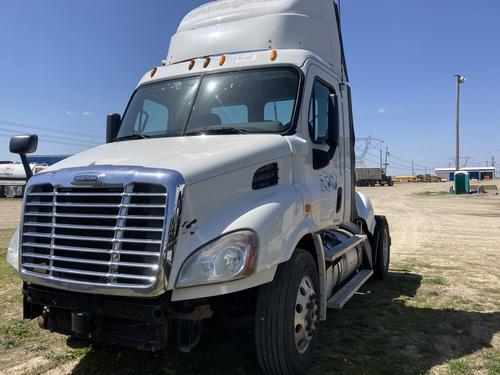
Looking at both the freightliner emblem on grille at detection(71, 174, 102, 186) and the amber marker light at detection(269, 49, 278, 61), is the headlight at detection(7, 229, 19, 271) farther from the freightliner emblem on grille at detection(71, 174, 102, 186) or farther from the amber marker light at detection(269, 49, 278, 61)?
the amber marker light at detection(269, 49, 278, 61)

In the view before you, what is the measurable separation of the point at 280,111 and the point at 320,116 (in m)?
0.57

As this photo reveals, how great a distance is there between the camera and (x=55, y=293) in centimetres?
355

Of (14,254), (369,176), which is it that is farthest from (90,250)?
(369,176)

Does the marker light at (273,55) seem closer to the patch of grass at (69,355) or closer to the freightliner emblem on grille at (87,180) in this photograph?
the freightliner emblem on grille at (87,180)

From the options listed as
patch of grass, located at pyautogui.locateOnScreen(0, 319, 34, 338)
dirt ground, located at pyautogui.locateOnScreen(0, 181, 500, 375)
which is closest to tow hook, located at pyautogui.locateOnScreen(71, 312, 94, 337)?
dirt ground, located at pyautogui.locateOnScreen(0, 181, 500, 375)

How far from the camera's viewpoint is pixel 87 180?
3.34m

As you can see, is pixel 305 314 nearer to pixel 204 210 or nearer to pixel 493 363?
pixel 204 210

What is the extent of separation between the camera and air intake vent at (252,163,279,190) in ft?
12.6

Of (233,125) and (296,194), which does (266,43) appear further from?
(296,194)

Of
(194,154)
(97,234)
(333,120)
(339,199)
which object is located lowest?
(97,234)

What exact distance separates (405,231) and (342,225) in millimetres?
9426

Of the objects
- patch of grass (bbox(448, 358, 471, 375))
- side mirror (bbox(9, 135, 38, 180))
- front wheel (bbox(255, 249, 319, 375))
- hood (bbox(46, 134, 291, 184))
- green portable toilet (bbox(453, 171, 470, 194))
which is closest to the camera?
hood (bbox(46, 134, 291, 184))

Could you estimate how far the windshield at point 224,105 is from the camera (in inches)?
173

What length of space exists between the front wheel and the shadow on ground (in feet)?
1.39
